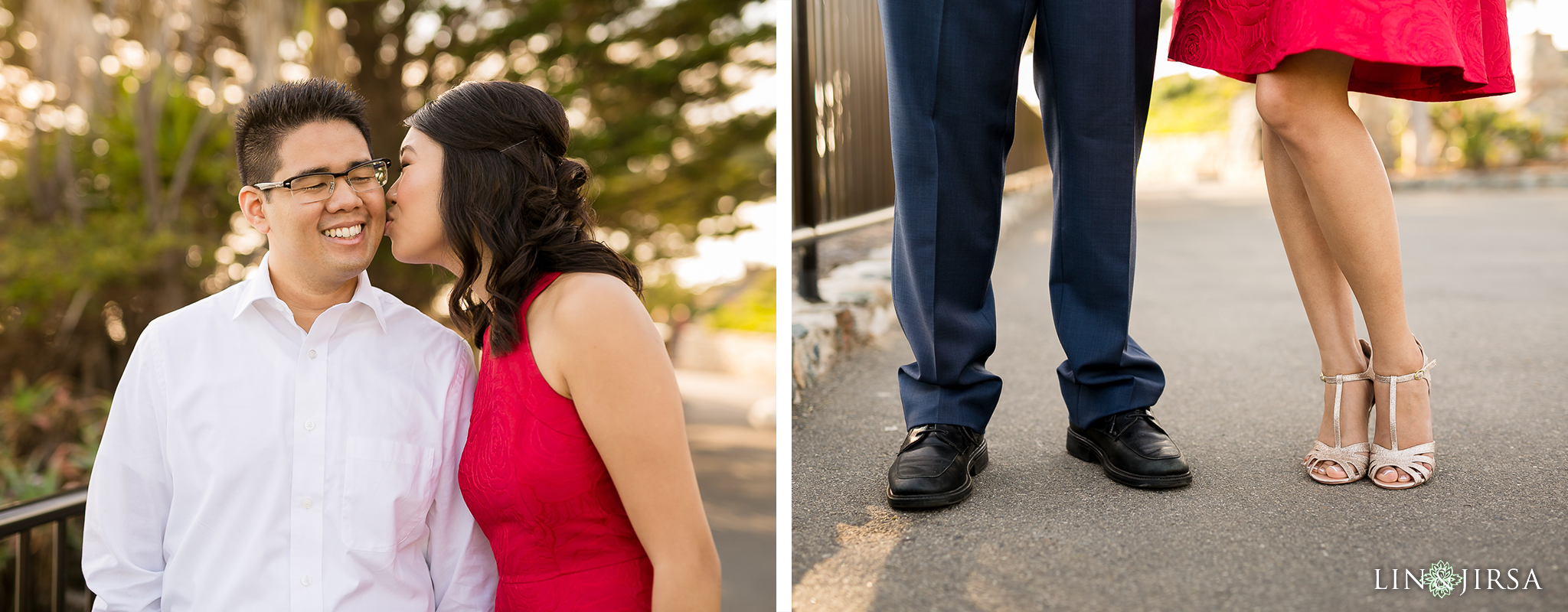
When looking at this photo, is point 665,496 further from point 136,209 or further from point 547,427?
point 136,209

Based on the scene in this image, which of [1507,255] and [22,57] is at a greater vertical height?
[22,57]

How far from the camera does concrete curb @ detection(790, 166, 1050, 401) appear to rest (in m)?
2.32

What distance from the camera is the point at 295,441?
4.72ft

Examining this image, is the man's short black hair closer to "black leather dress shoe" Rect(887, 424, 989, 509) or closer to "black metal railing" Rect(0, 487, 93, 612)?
"black metal railing" Rect(0, 487, 93, 612)

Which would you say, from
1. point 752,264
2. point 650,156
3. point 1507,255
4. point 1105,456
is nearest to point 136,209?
point 650,156

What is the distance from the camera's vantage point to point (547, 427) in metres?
1.28

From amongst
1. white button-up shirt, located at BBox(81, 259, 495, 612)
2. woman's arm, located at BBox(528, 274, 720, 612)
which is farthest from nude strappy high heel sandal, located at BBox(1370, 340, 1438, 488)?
white button-up shirt, located at BBox(81, 259, 495, 612)

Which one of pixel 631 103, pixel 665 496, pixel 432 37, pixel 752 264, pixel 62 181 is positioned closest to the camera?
pixel 665 496

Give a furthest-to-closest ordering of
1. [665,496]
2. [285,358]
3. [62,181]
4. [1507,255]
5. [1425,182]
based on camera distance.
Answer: [1425,182]
[62,181]
[1507,255]
[285,358]
[665,496]

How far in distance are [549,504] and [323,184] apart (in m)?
0.78

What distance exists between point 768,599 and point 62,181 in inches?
261

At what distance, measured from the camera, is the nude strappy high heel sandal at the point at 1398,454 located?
1.44 m

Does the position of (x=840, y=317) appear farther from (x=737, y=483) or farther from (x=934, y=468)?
(x=737, y=483)

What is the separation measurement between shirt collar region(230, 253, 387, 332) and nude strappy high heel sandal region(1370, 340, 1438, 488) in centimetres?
174
